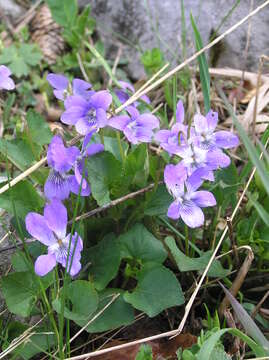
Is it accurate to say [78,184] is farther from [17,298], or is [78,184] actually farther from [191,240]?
[191,240]

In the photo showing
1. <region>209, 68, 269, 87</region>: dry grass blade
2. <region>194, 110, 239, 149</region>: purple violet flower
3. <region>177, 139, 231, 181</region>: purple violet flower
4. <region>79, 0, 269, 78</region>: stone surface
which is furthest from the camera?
<region>79, 0, 269, 78</region>: stone surface

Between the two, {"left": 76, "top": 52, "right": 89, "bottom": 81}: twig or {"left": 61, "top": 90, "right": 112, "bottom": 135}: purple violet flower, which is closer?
{"left": 61, "top": 90, "right": 112, "bottom": 135}: purple violet flower

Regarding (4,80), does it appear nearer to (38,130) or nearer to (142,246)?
(38,130)

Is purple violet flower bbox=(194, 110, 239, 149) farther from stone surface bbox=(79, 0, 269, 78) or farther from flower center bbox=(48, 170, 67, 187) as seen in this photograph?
stone surface bbox=(79, 0, 269, 78)

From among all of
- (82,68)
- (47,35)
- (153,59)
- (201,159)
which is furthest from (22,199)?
(47,35)

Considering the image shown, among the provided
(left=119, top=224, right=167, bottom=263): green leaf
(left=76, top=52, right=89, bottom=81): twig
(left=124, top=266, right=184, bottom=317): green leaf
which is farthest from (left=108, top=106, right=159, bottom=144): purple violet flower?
(left=76, top=52, right=89, bottom=81): twig

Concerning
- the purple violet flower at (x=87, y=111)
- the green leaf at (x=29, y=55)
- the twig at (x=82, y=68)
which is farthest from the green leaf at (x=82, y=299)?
the green leaf at (x=29, y=55)

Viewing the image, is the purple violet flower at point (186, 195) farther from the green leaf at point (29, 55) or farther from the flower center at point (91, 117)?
the green leaf at point (29, 55)
